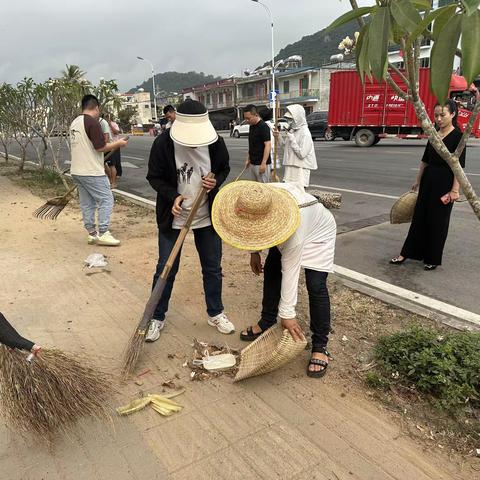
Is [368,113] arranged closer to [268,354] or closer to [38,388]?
[268,354]

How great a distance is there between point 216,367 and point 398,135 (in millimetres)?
17131

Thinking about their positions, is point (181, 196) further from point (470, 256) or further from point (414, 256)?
point (470, 256)

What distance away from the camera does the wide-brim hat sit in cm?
270

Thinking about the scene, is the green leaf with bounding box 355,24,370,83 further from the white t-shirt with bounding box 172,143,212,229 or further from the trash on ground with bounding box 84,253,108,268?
the trash on ground with bounding box 84,253,108,268

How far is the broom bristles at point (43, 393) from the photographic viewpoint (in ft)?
6.70

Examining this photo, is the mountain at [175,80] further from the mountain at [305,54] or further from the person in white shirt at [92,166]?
the person in white shirt at [92,166]

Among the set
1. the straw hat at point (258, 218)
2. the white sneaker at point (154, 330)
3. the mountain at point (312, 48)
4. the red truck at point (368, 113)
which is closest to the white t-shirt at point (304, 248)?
the straw hat at point (258, 218)

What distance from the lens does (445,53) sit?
100 cm

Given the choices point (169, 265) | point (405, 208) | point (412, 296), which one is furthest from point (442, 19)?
point (405, 208)

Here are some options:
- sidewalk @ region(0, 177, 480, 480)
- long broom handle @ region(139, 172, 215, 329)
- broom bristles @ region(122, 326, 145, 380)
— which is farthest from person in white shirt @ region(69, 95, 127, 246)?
broom bristles @ region(122, 326, 145, 380)

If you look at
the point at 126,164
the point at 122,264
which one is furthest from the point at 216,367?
the point at 126,164

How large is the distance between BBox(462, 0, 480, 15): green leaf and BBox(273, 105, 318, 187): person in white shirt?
4862mm

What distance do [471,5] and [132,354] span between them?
93.5 inches

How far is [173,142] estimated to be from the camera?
9.30ft
